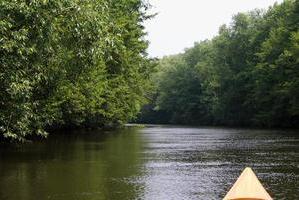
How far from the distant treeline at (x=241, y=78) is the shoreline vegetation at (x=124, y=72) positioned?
206 mm

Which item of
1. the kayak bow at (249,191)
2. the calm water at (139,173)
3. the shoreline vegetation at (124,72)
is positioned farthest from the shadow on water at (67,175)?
the kayak bow at (249,191)

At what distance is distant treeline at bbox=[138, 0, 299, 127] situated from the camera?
248ft

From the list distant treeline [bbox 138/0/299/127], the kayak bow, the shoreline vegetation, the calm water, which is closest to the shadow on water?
the calm water

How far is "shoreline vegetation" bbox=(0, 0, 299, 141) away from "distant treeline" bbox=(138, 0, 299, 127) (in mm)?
206

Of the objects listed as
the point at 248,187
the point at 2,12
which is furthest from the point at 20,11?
the point at 248,187

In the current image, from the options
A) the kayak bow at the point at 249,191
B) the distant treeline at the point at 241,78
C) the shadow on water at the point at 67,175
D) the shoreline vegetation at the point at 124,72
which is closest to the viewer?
the kayak bow at the point at 249,191

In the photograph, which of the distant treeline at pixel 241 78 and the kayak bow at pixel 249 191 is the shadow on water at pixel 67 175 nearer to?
the kayak bow at pixel 249 191

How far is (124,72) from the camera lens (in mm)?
63188

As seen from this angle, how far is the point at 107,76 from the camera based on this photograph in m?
60.7

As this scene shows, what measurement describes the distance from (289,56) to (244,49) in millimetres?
29300

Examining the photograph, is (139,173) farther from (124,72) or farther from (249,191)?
(124,72)

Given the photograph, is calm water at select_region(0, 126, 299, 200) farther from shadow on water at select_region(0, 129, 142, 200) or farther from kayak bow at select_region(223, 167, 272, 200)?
kayak bow at select_region(223, 167, 272, 200)

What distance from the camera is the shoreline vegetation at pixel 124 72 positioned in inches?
731

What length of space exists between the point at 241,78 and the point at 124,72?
38087 millimetres
